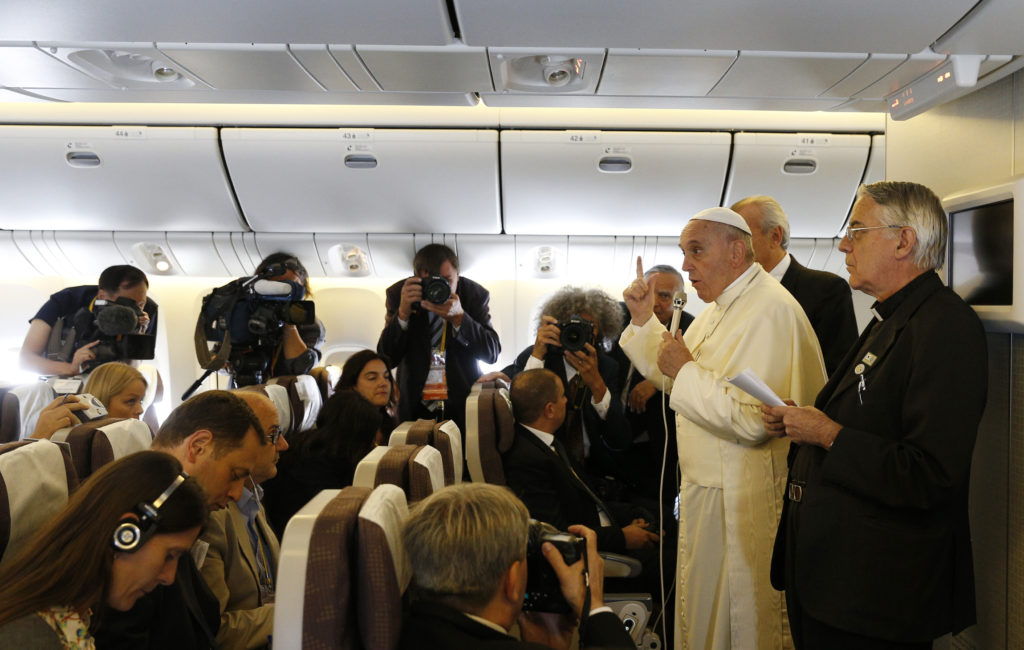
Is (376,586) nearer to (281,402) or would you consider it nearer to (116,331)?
(281,402)

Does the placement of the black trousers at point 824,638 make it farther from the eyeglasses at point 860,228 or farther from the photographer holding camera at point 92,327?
the photographer holding camera at point 92,327

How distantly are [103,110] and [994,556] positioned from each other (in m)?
5.13

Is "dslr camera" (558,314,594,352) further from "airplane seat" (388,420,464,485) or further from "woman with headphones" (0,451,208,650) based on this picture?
"woman with headphones" (0,451,208,650)

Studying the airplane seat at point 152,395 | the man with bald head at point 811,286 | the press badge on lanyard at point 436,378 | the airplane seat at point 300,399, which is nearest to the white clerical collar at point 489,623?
the man with bald head at point 811,286

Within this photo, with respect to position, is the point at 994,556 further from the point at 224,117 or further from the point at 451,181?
the point at 224,117

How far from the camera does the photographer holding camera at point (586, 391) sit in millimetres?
4121

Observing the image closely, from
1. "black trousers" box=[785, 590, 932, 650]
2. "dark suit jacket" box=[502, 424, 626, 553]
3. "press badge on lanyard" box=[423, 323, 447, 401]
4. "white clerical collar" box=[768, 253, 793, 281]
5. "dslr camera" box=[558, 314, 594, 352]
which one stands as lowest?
"black trousers" box=[785, 590, 932, 650]

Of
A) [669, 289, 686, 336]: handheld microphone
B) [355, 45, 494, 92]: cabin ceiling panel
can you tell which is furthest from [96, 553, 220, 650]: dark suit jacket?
[669, 289, 686, 336]: handheld microphone

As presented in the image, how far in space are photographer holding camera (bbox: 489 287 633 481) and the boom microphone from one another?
2276 millimetres

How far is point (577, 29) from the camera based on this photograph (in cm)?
228

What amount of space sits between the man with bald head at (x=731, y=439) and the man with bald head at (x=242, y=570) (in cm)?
154

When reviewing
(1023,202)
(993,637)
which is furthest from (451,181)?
(993,637)

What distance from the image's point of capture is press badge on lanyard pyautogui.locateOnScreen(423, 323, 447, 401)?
15.4 feet

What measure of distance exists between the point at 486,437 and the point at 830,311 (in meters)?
1.61
